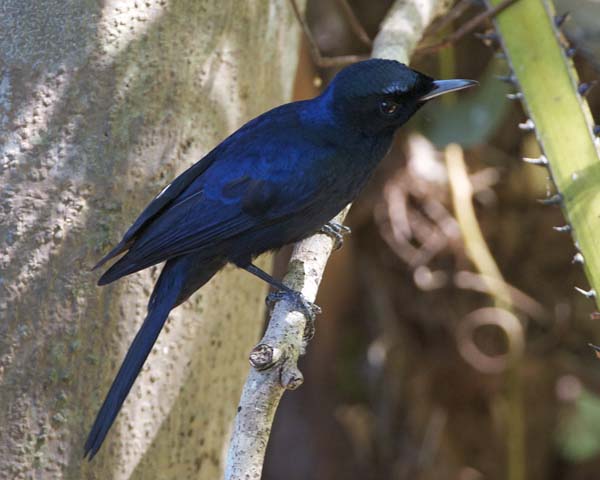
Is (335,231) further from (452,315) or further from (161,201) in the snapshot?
(452,315)

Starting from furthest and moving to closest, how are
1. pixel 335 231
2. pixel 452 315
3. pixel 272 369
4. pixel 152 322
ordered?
pixel 452 315 < pixel 335 231 < pixel 152 322 < pixel 272 369

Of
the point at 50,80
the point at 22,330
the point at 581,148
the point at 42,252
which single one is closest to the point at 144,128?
the point at 50,80

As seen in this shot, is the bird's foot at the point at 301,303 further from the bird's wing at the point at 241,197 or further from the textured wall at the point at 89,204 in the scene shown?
the textured wall at the point at 89,204

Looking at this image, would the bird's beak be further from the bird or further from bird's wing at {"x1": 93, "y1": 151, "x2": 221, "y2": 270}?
bird's wing at {"x1": 93, "y1": 151, "x2": 221, "y2": 270}

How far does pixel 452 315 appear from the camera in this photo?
4871 mm

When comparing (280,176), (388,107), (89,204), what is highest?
(388,107)

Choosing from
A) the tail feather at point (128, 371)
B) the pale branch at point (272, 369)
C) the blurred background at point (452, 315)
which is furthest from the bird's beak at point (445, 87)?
the blurred background at point (452, 315)

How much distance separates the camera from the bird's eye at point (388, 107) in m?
2.77

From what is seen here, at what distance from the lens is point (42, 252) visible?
257cm

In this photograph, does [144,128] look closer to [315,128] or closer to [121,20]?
[121,20]

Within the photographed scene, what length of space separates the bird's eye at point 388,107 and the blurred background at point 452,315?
1745 millimetres

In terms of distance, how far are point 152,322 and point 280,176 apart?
2.09ft

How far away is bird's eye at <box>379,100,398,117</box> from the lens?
2770 mm

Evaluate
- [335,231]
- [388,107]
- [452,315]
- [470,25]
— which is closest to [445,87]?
[388,107]
